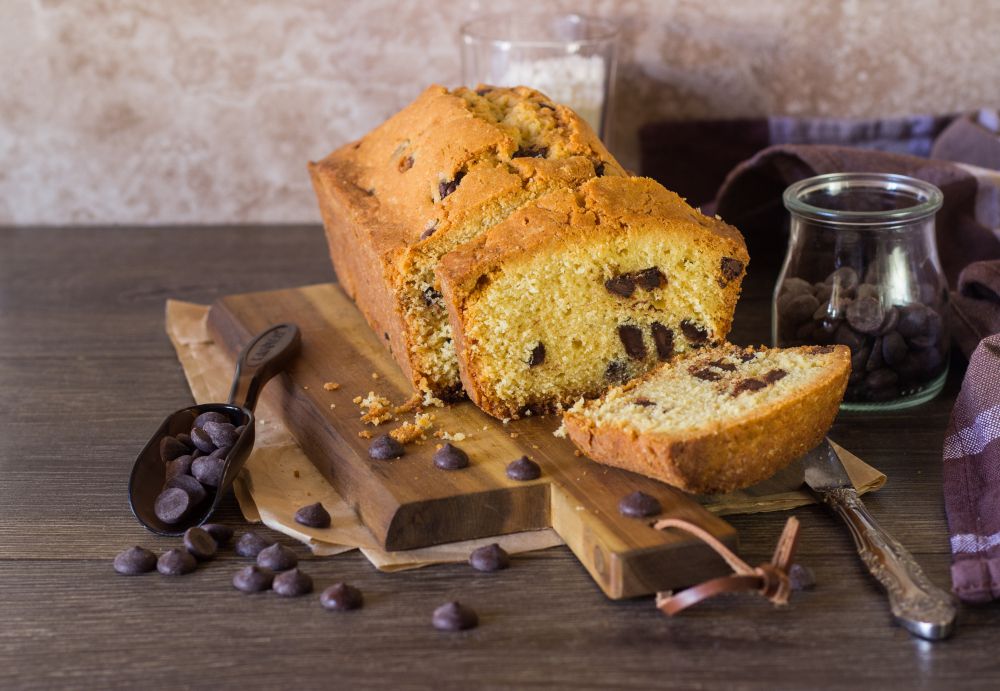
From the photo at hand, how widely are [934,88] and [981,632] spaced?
8.65ft

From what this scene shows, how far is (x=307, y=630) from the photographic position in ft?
5.98

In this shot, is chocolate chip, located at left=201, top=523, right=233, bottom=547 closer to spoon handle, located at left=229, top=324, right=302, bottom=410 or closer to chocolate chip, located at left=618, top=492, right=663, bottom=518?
spoon handle, located at left=229, top=324, right=302, bottom=410

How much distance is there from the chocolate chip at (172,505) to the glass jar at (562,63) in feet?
6.10

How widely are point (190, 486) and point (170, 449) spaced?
15cm

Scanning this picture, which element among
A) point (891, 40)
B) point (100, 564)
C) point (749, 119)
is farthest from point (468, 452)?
point (891, 40)

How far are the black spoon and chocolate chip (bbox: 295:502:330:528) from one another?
17cm

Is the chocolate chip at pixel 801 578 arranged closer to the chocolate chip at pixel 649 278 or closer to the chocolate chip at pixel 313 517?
the chocolate chip at pixel 649 278

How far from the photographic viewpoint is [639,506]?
198 centimetres

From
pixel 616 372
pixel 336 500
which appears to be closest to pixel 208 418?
pixel 336 500

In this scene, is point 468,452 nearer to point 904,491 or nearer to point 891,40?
point 904,491

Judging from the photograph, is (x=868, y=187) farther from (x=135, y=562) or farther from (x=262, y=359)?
(x=135, y=562)

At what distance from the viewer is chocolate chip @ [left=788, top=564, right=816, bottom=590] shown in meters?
1.90

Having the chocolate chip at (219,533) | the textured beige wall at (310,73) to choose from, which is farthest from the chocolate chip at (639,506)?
the textured beige wall at (310,73)

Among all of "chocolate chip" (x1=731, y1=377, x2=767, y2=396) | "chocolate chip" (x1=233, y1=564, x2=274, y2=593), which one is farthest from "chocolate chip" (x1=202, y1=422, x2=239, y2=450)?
"chocolate chip" (x1=731, y1=377, x2=767, y2=396)
